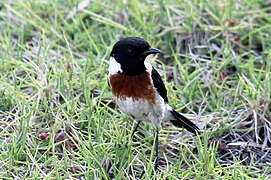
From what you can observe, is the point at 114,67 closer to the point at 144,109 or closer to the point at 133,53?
the point at 133,53

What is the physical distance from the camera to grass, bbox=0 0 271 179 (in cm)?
418

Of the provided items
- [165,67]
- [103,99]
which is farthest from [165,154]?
[165,67]

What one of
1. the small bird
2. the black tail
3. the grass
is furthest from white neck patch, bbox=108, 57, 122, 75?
the black tail

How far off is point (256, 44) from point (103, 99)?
5.22 ft

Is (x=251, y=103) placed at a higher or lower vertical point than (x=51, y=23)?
lower

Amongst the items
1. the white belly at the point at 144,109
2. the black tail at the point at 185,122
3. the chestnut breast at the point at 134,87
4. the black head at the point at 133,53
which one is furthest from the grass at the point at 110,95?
the black head at the point at 133,53

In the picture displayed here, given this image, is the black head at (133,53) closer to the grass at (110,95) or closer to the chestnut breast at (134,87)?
the chestnut breast at (134,87)

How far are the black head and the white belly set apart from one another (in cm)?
19

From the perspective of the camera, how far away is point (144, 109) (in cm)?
424

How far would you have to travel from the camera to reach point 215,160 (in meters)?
4.27

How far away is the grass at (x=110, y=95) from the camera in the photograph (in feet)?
13.7

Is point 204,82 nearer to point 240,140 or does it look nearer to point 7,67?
point 240,140

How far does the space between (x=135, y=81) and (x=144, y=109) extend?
20 cm

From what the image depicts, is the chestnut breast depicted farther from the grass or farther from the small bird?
the grass
